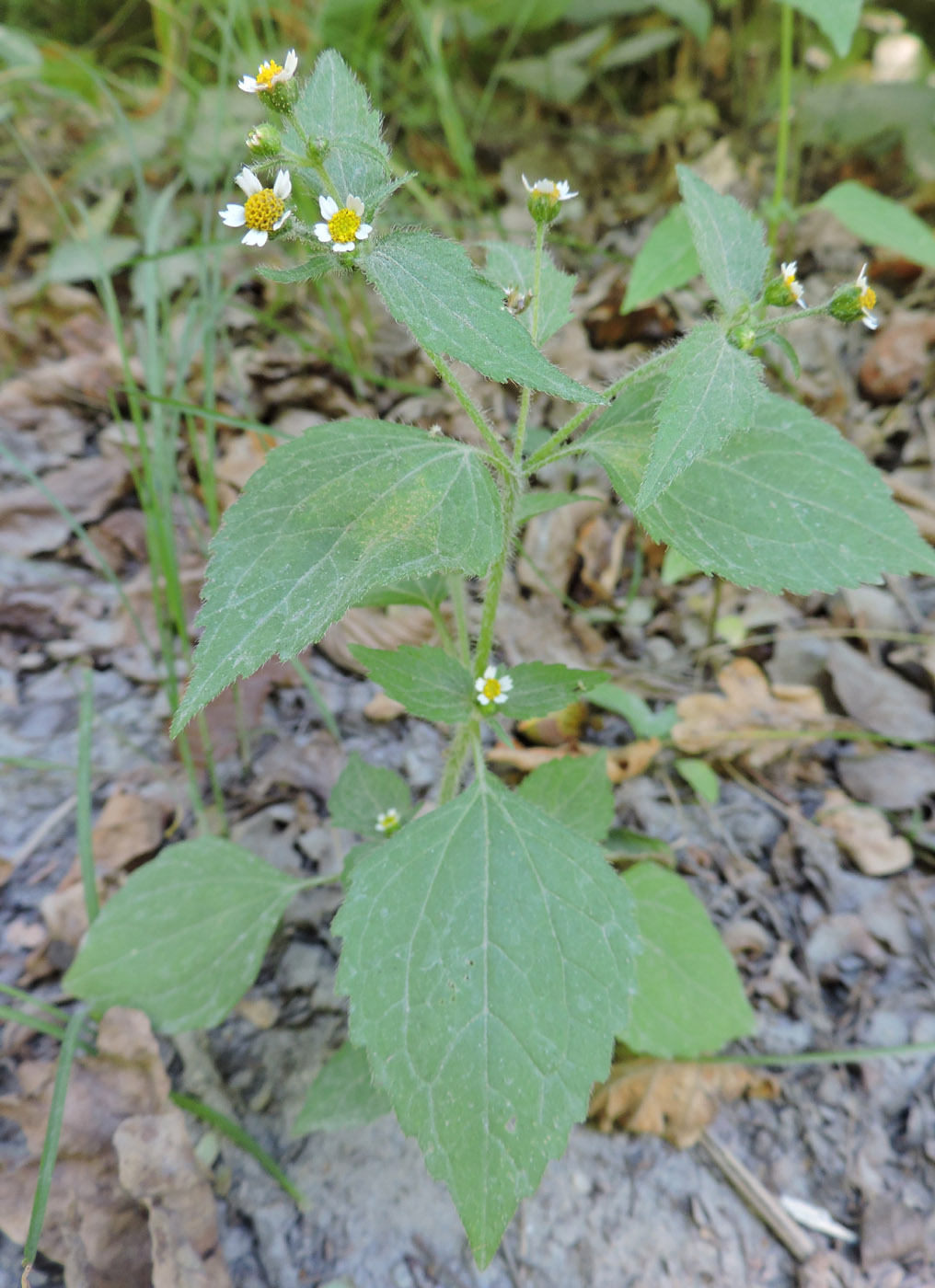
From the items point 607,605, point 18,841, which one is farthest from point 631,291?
point 18,841

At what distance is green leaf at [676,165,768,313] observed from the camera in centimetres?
131

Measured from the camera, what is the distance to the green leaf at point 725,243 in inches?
51.8

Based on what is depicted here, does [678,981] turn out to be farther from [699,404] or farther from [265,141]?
[265,141]

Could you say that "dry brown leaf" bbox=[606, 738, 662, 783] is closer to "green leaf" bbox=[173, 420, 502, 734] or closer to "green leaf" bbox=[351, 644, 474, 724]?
"green leaf" bbox=[351, 644, 474, 724]

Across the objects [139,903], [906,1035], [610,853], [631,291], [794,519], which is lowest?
[906,1035]

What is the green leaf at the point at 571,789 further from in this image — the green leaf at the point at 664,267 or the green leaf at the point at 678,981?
the green leaf at the point at 664,267

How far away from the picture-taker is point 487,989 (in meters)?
1.25

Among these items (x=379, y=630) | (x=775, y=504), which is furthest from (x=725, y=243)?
(x=379, y=630)

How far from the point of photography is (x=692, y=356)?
1177 millimetres

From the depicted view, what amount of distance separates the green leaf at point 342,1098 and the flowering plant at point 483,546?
2 centimetres

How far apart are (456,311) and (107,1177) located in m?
1.68

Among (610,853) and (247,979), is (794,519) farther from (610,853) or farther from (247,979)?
(247,979)

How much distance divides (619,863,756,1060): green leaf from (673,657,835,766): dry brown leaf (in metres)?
0.63

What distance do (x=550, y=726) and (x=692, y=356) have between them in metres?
1.40
